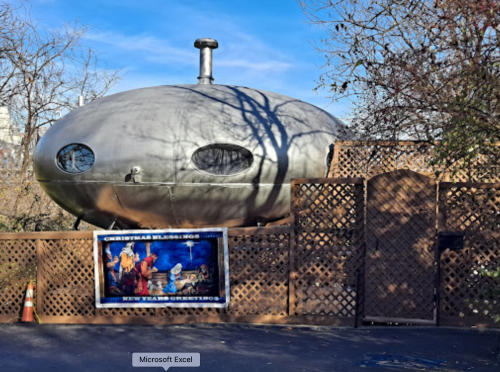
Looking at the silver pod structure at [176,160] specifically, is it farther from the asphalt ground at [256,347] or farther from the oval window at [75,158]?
the asphalt ground at [256,347]

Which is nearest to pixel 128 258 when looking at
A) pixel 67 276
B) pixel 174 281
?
pixel 174 281

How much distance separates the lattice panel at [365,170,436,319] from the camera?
888 centimetres

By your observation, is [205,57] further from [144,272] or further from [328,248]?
[328,248]

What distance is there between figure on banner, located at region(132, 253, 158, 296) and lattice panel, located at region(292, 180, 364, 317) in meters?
2.42

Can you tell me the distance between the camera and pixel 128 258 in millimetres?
9672

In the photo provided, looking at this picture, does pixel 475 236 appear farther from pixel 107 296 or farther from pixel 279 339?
pixel 107 296

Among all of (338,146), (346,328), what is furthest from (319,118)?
(346,328)

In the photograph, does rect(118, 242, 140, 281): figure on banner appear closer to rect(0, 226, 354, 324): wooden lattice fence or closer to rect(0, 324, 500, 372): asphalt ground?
rect(0, 226, 354, 324): wooden lattice fence

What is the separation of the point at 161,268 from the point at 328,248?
283 centimetres

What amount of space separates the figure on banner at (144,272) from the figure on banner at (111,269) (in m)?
0.35

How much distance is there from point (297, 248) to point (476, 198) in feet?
Answer: 9.57

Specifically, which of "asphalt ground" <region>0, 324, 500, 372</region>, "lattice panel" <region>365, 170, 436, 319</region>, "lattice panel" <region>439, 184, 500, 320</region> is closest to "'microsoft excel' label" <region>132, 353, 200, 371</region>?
"asphalt ground" <region>0, 324, 500, 372</region>

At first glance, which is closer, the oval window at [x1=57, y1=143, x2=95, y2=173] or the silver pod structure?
the silver pod structure

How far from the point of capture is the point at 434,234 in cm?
890
